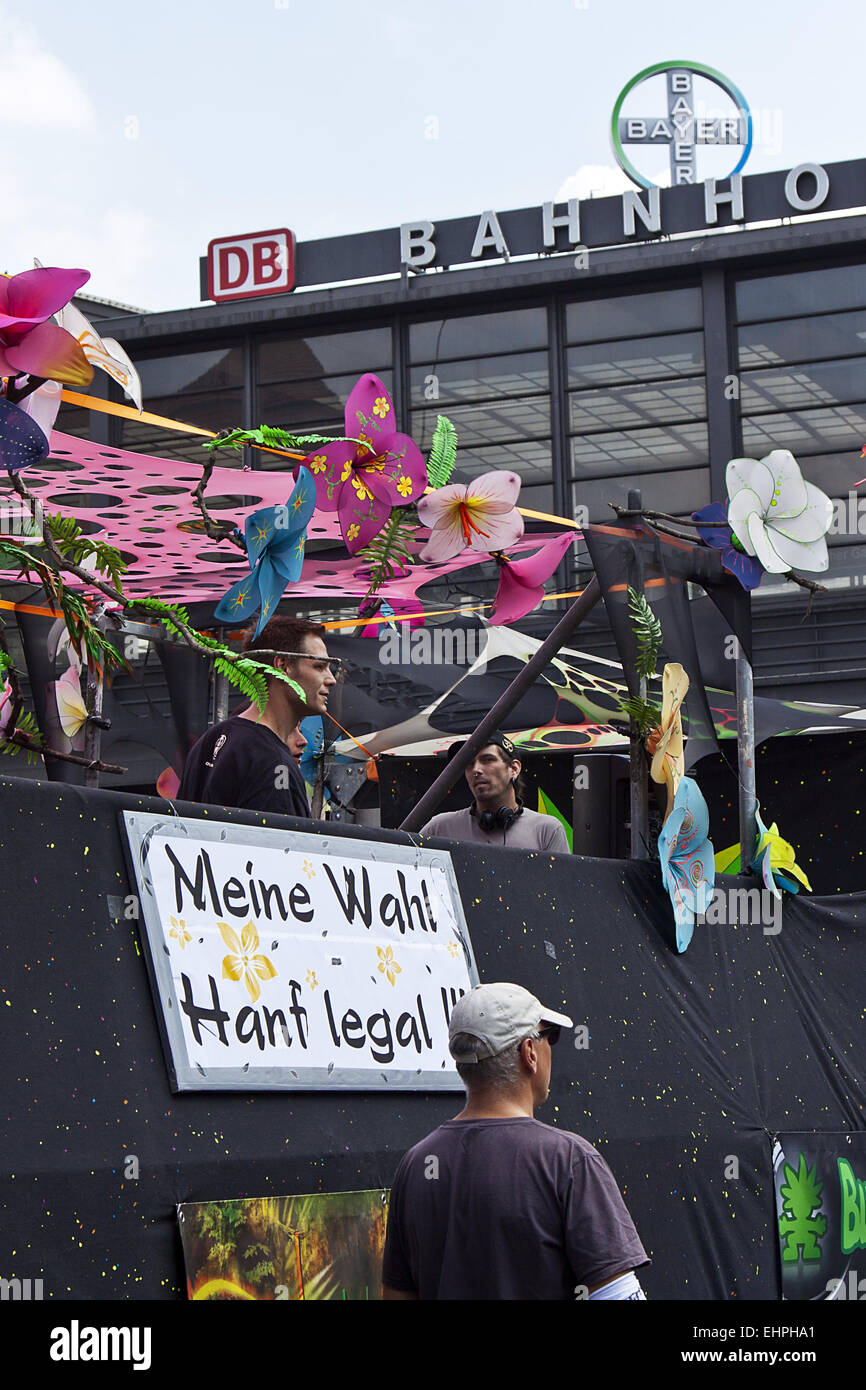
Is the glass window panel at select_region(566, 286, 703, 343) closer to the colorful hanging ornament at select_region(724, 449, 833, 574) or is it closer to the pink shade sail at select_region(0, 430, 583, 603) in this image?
the pink shade sail at select_region(0, 430, 583, 603)

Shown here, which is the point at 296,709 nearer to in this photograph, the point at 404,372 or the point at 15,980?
the point at 15,980

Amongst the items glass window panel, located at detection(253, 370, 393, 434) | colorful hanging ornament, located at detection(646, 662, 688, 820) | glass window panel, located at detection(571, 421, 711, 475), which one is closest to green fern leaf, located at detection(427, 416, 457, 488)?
colorful hanging ornament, located at detection(646, 662, 688, 820)

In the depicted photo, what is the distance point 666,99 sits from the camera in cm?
1558

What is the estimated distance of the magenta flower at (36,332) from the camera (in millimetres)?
2395

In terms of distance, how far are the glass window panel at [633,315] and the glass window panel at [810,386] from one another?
0.94 metres

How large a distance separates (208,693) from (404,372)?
8661 mm

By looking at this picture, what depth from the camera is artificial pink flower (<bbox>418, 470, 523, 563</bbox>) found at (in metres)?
4.29

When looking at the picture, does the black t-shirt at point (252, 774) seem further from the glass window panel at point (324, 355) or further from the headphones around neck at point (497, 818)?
the glass window panel at point (324, 355)

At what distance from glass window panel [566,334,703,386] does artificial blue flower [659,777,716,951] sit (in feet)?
34.3

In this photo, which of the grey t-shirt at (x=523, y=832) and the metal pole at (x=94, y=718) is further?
the grey t-shirt at (x=523, y=832)

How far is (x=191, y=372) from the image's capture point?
16078 millimetres

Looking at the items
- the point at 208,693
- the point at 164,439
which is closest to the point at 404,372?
the point at 164,439

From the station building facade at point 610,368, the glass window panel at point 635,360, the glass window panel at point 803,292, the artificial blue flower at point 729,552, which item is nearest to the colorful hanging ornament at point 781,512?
the artificial blue flower at point 729,552
